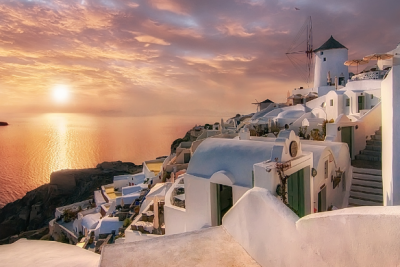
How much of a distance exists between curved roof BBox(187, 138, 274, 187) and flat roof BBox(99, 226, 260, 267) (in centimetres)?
314

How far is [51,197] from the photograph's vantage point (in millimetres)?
42812

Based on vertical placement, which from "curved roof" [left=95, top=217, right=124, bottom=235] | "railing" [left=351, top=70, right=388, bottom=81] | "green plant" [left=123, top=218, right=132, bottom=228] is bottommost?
"curved roof" [left=95, top=217, right=124, bottom=235]

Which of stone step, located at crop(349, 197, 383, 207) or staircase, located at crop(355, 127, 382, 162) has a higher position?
staircase, located at crop(355, 127, 382, 162)

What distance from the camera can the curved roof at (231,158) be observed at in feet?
25.5

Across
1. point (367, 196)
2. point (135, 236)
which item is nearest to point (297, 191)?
point (367, 196)

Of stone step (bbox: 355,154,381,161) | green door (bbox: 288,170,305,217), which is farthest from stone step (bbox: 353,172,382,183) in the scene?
green door (bbox: 288,170,305,217)

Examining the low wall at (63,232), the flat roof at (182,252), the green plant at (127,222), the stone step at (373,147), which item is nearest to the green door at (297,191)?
the flat roof at (182,252)

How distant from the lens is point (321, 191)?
977cm

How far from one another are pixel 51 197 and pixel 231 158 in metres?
43.8

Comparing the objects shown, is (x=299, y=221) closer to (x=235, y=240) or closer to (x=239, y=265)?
(x=239, y=265)

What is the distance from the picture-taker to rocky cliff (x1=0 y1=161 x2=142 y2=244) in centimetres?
3872

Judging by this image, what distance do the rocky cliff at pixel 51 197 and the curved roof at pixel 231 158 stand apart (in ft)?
118

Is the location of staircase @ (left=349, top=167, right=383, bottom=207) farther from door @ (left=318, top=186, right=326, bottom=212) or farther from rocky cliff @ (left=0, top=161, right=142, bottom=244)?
rocky cliff @ (left=0, top=161, right=142, bottom=244)

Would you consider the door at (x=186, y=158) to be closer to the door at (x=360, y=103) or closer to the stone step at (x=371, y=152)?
the door at (x=360, y=103)
